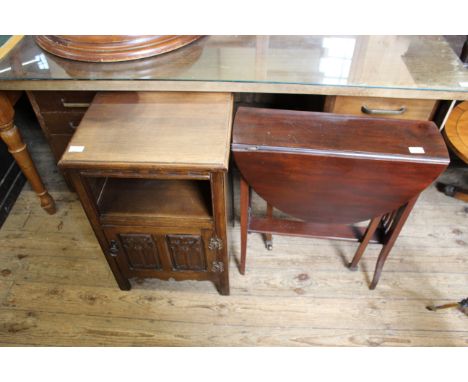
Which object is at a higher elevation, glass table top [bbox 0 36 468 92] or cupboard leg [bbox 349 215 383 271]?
glass table top [bbox 0 36 468 92]

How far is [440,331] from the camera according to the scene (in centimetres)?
162

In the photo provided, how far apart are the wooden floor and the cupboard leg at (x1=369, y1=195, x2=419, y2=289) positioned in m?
0.10

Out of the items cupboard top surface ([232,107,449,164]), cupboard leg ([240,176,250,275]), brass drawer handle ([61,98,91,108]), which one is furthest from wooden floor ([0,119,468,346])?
cupboard top surface ([232,107,449,164])

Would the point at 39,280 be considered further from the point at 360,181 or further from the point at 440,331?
the point at 440,331

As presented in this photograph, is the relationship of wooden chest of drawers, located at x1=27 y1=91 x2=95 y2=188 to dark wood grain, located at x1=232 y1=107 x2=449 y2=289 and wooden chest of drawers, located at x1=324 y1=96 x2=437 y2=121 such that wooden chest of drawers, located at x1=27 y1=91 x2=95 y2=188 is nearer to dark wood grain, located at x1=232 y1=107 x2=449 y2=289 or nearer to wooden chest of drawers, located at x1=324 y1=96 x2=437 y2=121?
dark wood grain, located at x1=232 y1=107 x2=449 y2=289

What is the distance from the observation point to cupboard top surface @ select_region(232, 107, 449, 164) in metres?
1.21

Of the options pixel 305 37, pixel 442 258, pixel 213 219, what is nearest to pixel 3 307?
pixel 213 219

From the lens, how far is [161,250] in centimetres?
152

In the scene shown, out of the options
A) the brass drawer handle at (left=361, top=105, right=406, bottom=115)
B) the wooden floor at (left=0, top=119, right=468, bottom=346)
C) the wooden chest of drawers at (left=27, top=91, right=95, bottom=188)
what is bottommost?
the wooden floor at (left=0, top=119, right=468, bottom=346)

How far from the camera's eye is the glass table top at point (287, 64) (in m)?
1.35

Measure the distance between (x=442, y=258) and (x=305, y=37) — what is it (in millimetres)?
1220

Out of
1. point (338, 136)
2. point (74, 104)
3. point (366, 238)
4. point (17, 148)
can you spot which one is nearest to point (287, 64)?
point (338, 136)

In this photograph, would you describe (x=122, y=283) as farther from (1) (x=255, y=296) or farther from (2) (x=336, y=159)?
(2) (x=336, y=159)

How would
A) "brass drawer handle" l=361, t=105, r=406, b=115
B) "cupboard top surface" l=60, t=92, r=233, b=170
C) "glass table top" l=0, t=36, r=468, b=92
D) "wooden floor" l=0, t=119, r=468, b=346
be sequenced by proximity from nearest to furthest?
"cupboard top surface" l=60, t=92, r=233, b=170 → "glass table top" l=0, t=36, r=468, b=92 → "brass drawer handle" l=361, t=105, r=406, b=115 → "wooden floor" l=0, t=119, r=468, b=346
